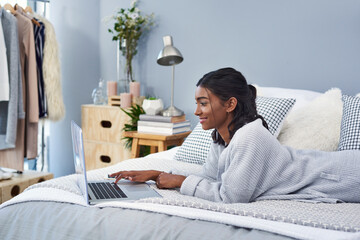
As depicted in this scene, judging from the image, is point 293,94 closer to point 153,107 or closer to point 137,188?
point 153,107

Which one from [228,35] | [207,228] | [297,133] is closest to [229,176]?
[207,228]

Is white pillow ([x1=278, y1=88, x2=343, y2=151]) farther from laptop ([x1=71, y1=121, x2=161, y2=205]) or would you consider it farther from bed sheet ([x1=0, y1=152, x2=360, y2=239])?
laptop ([x1=71, y1=121, x2=161, y2=205])

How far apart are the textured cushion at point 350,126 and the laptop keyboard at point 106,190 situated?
1.05 meters

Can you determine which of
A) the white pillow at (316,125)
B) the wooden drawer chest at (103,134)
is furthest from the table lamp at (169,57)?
the white pillow at (316,125)

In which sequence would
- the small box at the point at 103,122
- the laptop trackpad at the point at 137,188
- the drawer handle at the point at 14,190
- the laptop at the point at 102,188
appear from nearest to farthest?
the laptop at the point at 102,188, the laptop trackpad at the point at 137,188, the drawer handle at the point at 14,190, the small box at the point at 103,122

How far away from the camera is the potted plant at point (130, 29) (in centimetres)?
338

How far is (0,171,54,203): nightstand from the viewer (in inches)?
105

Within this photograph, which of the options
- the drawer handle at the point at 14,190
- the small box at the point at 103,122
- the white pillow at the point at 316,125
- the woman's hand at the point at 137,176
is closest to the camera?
the woman's hand at the point at 137,176

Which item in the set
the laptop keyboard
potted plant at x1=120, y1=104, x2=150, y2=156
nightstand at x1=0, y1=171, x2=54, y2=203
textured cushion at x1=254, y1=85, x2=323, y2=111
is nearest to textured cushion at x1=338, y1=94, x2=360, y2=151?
textured cushion at x1=254, y1=85, x2=323, y2=111

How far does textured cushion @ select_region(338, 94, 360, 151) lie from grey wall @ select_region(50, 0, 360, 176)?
2.20 ft

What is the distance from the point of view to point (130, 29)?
11.2ft

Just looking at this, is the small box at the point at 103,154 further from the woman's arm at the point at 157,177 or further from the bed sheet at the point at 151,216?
the bed sheet at the point at 151,216

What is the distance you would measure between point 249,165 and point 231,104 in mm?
287

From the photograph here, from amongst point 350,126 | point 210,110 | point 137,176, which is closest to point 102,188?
point 137,176
